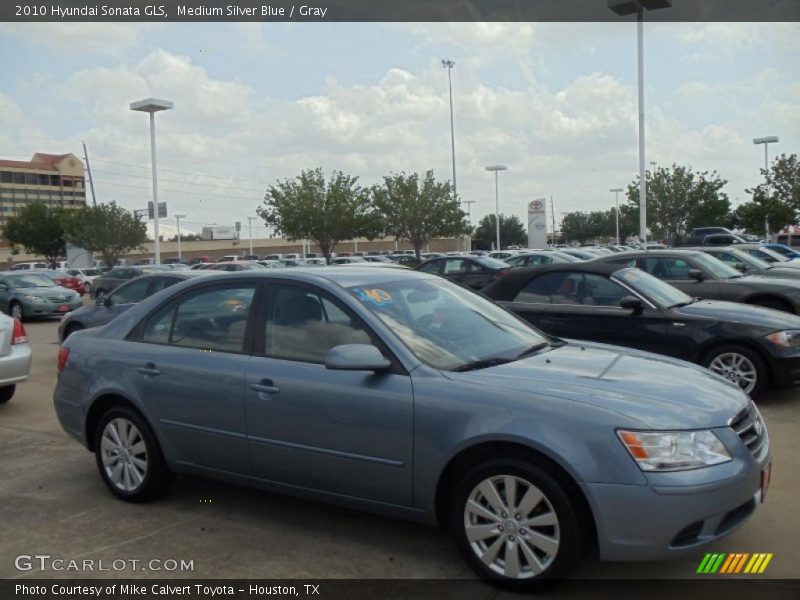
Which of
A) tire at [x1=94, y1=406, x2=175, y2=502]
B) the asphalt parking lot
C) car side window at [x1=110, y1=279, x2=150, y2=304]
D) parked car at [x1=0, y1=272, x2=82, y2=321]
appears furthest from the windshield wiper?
parked car at [x1=0, y1=272, x2=82, y2=321]

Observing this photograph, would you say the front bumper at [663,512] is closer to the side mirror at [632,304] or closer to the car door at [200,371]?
the car door at [200,371]

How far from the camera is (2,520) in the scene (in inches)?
187

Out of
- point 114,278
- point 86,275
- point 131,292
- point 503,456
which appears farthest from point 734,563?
point 86,275

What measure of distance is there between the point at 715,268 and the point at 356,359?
27.6ft

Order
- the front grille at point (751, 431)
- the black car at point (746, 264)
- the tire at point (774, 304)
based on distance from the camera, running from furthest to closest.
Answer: the black car at point (746, 264), the tire at point (774, 304), the front grille at point (751, 431)

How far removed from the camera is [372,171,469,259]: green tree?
38531 millimetres

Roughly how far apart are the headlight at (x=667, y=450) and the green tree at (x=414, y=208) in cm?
3545

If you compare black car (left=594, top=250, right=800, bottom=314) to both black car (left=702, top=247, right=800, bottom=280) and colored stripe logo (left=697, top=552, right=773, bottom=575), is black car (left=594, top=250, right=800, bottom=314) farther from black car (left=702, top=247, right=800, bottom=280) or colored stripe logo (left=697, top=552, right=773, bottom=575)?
colored stripe logo (left=697, top=552, right=773, bottom=575)

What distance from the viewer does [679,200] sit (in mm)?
37219

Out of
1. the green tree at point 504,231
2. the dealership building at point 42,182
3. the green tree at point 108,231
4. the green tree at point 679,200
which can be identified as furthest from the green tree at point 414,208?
the dealership building at point 42,182

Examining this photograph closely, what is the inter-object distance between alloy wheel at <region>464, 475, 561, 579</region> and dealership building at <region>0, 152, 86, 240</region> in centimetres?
13349

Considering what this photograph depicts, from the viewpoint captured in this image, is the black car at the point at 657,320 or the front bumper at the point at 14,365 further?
the front bumper at the point at 14,365

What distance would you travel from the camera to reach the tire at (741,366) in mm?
7305

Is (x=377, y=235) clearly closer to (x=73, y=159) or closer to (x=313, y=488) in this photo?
(x=313, y=488)
